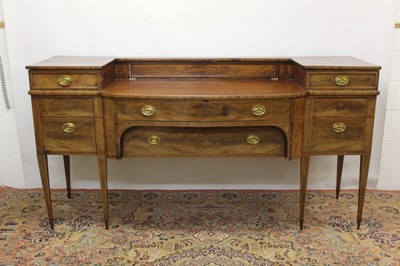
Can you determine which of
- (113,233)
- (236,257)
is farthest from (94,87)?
(236,257)

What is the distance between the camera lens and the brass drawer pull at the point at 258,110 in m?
2.62

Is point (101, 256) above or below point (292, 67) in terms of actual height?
below

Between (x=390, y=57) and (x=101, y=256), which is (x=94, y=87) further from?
(x=390, y=57)

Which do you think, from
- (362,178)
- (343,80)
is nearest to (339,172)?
(362,178)

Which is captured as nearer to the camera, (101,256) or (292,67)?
(101,256)

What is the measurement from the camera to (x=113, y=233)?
9.59 ft

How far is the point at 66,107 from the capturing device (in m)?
2.71

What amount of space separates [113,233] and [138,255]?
0.33 meters

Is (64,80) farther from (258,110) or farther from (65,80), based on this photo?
(258,110)

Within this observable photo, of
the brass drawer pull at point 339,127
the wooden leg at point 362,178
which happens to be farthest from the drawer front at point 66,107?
the wooden leg at point 362,178

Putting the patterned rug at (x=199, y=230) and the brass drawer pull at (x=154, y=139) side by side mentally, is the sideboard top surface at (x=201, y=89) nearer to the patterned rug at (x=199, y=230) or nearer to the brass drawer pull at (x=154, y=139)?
the brass drawer pull at (x=154, y=139)

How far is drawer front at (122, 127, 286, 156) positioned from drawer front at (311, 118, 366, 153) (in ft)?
0.70

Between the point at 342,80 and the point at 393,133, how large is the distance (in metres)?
1.04

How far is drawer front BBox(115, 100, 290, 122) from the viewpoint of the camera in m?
2.61
